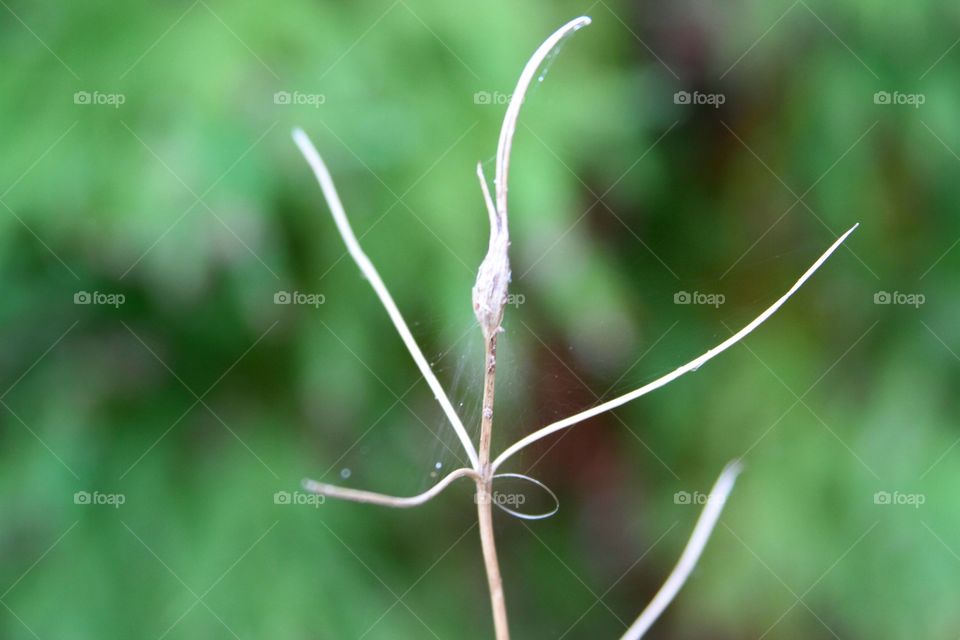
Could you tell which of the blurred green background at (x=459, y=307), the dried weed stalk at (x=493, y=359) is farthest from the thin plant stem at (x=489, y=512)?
the blurred green background at (x=459, y=307)

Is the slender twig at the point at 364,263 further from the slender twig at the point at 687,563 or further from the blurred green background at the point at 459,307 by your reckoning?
the blurred green background at the point at 459,307

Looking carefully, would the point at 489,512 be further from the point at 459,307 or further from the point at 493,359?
the point at 459,307

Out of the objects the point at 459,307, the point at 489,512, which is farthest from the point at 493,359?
the point at 459,307

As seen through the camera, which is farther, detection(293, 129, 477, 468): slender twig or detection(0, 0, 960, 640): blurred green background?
detection(0, 0, 960, 640): blurred green background

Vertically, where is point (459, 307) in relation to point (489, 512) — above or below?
above

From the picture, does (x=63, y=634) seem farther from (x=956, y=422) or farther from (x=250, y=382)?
(x=956, y=422)

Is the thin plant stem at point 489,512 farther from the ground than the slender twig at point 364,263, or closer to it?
closer to it

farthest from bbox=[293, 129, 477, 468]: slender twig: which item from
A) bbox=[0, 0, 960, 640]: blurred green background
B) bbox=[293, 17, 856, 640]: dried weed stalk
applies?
bbox=[0, 0, 960, 640]: blurred green background

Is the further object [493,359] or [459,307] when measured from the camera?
[459,307]

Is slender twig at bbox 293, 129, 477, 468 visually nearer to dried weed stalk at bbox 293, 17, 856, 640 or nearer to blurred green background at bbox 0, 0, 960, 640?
dried weed stalk at bbox 293, 17, 856, 640
